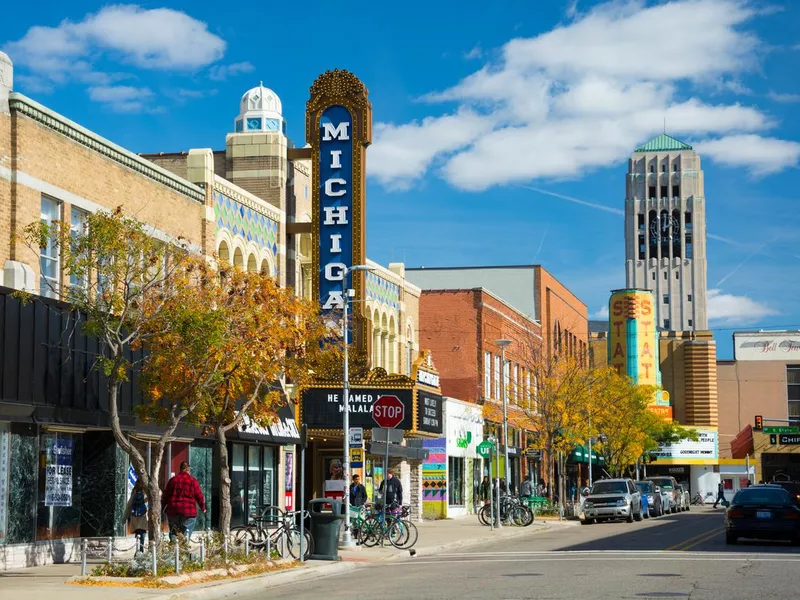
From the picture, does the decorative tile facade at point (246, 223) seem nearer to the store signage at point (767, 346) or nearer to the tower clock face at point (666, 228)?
the store signage at point (767, 346)

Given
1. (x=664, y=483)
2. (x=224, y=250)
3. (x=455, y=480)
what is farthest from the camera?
(x=664, y=483)

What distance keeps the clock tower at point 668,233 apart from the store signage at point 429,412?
113474mm

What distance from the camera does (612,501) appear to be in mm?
47812

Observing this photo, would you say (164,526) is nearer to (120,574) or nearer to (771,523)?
(120,574)

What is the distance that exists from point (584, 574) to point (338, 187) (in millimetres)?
20460

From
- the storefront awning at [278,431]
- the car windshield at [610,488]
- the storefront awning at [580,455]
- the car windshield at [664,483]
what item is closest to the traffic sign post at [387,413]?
the storefront awning at [278,431]

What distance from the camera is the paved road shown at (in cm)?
1775

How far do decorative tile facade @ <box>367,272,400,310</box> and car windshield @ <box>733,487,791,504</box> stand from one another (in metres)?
18.0

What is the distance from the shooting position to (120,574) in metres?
20.0

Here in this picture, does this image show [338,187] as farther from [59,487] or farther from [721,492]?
[721,492]

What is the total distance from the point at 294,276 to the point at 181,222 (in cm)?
873

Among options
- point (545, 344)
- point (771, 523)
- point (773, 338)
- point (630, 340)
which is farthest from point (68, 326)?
point (773, 338)

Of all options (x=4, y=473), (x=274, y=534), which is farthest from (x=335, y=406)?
(x=4, y=473)

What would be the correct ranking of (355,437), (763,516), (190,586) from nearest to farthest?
(190,586) < (763,516) < (355,437)
